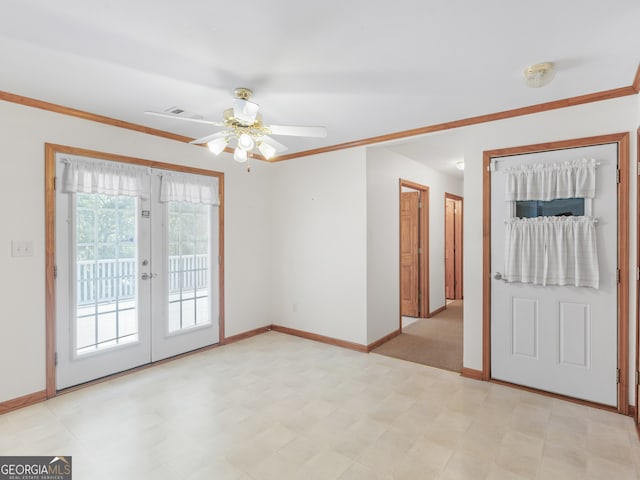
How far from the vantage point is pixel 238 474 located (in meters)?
1.98

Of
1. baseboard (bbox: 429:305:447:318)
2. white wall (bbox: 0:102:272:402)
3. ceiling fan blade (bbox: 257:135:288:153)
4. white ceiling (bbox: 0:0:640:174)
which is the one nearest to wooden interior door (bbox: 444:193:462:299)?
baseboard (bbox: 429:305:447:318)

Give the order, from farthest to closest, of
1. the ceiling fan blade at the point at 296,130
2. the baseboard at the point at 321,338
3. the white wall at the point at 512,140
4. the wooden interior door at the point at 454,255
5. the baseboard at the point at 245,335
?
the wooden interior door at the point at 454,255
the baseboard at the point at 245,335
the baseboard at the point at 321,338
the white wall at the point at 512,140
the ceiling fan blade at the point at 296,130

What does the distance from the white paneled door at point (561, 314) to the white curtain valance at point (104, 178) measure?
343cm

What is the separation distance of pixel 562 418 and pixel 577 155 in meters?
2.05

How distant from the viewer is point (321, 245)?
445cm

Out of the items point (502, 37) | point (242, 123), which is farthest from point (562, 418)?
point (242, 123)

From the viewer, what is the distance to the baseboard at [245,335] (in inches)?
171

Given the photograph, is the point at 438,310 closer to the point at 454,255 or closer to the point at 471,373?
the point at 454,255

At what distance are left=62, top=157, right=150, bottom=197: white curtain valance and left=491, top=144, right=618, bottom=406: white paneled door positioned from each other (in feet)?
11.3

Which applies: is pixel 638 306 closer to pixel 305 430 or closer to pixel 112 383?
pixel 305 430

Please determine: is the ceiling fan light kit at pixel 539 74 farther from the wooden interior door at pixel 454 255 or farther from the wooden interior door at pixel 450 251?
Result: the wooden interior door at pixel 454 255

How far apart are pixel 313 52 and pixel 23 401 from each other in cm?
343

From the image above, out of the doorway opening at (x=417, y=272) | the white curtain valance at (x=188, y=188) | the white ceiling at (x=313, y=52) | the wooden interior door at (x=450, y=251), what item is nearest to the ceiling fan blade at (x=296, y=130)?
the white ceiling at (x=313, y=52)

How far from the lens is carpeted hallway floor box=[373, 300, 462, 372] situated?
3793 mm
